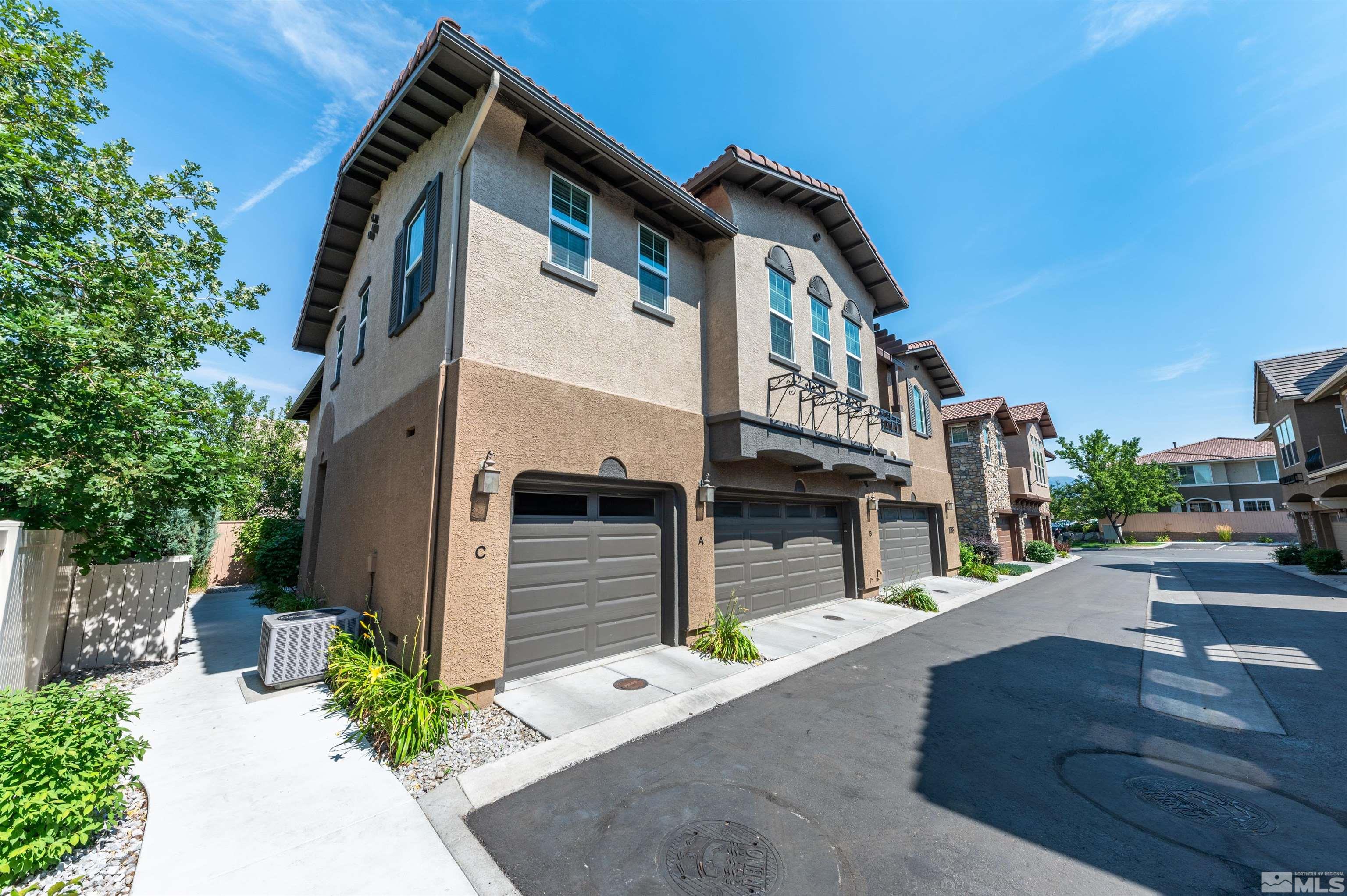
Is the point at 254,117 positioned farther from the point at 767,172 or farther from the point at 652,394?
the point at 767,172

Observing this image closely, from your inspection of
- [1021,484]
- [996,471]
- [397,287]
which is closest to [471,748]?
[397,287]

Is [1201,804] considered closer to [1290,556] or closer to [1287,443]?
[1287,443]

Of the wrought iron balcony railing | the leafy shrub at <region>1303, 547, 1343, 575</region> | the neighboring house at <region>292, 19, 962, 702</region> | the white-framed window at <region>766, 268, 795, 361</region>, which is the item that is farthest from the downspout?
the leafy shrub at <region>1303, 547, 1343, 575</region>

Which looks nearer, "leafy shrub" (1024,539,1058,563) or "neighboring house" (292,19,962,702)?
"neighboring house" (292,19,962,702)

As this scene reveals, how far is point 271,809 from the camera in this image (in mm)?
3750

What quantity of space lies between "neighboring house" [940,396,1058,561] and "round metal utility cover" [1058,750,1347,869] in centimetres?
1685

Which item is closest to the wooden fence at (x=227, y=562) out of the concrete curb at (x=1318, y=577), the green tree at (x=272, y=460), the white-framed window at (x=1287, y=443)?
the green tree at (x=272, y=460)

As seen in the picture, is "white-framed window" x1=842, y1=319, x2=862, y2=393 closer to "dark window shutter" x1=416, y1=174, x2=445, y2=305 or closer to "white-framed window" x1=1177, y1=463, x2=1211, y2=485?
"dark window shutter" x1=416, y1=174, x2=445, y2=305

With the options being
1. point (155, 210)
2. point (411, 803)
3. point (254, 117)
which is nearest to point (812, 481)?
point (411, 803)

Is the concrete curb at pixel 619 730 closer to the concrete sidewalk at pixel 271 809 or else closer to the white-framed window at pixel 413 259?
the concrete sidewalk at pixel 271 809

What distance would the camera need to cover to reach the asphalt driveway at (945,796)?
10.4ft

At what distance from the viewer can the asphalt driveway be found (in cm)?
316

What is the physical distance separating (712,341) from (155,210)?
10912 mm

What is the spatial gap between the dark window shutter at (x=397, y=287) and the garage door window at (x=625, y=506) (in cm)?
429
